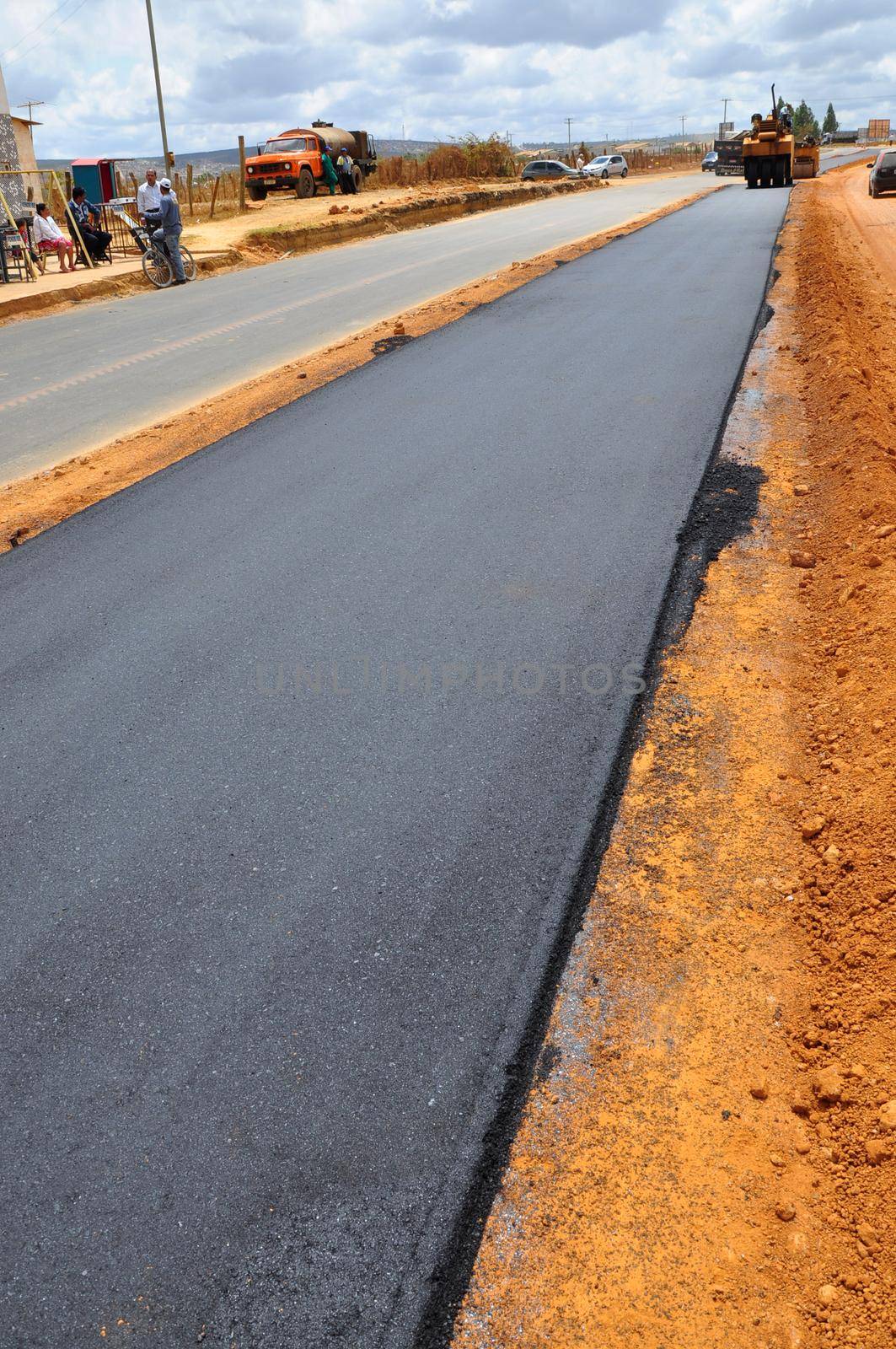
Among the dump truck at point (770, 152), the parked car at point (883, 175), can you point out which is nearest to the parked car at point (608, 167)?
the dump truck at point (770, 152)

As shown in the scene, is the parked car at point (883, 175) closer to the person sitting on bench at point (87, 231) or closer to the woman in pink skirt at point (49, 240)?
the person sitting on bench at point (87, 231)

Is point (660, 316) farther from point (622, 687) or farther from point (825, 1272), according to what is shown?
point (825, 1272)

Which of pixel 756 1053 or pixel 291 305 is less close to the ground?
pixel 291 305

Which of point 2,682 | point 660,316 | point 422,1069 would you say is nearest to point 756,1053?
point 422,1069

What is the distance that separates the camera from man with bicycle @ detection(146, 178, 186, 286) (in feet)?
57.7

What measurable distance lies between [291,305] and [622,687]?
1296 centimetres

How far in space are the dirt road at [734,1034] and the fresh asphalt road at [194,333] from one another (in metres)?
6.45

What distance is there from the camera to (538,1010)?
2861 millimetres

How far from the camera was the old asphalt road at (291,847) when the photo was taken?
7.52 feet

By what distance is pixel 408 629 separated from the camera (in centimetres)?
501

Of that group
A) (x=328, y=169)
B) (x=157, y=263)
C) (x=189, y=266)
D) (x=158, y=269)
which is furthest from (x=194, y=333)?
(x=328, y=169)

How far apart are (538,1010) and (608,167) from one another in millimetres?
67495

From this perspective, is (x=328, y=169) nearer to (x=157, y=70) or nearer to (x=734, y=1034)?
(x=157, y=70)

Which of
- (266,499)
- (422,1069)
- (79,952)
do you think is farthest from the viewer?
(266,499)
